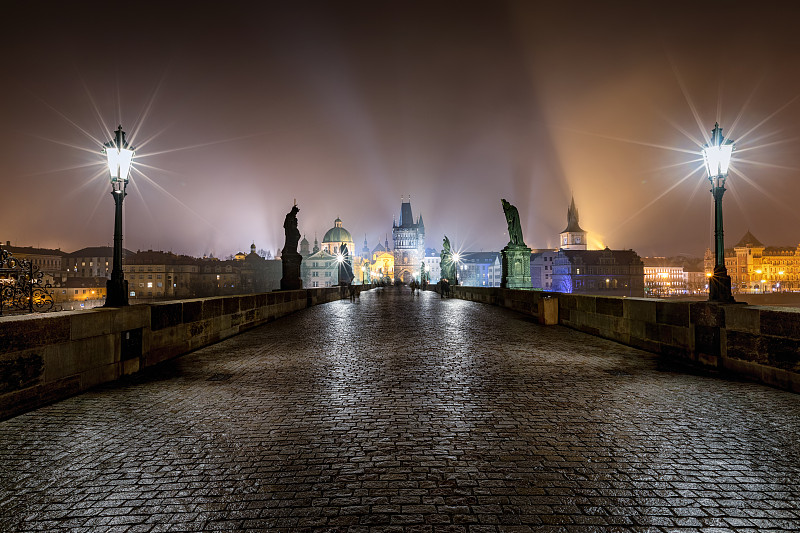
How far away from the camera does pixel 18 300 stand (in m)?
9.80

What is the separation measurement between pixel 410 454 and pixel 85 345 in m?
4.79

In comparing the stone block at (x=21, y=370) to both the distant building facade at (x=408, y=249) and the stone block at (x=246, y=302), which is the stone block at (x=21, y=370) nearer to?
the stone block at (x=246, y=302)

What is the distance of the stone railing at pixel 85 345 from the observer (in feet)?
16.2

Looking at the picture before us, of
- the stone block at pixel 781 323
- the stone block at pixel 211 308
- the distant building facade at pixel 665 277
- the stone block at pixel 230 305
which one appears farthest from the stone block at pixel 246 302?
the distant building facade at pixel 665 277

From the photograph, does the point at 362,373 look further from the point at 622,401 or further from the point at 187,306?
the point at 187,306

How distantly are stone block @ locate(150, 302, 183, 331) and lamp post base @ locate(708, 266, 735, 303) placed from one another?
9124 millimetres

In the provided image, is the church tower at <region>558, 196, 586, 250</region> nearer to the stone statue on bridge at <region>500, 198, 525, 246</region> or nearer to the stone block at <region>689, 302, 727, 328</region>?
the stone statue on bridge at <region>500, 198, 525, 246</region>

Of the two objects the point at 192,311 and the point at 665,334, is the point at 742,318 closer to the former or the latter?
the point at 665,334

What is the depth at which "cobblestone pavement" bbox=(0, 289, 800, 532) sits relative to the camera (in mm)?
2838

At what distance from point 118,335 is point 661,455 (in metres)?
6.91

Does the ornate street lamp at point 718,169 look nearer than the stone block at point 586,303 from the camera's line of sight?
Yes

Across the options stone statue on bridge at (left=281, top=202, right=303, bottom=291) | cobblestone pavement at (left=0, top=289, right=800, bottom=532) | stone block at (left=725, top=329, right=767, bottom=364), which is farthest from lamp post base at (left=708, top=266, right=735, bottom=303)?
stone statue on bridge at (left=281, top=202, right=303, bottom=291)

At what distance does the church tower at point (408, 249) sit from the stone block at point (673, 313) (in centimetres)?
15318

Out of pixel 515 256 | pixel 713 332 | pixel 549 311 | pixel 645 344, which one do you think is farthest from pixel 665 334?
pixel 515 256
